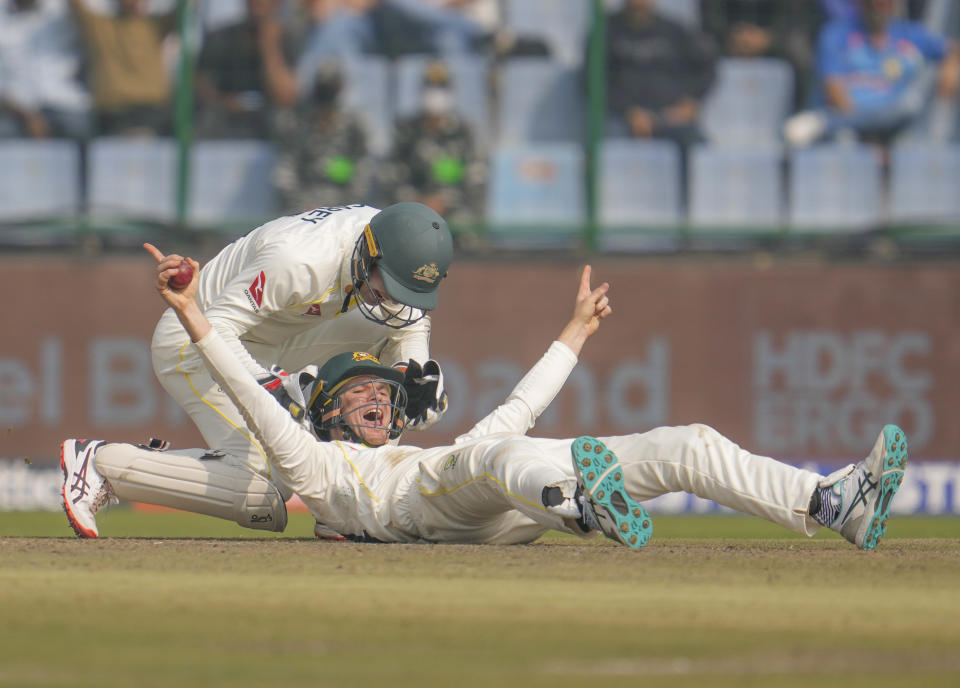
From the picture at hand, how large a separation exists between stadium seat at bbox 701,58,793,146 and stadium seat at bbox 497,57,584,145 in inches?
47.3

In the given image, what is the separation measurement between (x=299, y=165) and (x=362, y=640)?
876cm

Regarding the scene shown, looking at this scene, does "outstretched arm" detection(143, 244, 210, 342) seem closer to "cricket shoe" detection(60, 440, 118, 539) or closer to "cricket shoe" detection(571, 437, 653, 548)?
"cricket shoe" detection(60, 440, 118, 539)

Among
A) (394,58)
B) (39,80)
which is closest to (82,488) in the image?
(394,58)

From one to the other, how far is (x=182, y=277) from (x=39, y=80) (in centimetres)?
788

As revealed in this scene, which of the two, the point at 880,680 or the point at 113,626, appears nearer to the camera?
the point at 880,680

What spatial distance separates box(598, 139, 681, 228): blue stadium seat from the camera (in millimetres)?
12461

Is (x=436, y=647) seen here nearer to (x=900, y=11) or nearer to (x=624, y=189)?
(x=624, y=189)

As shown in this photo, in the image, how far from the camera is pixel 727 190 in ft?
40.9

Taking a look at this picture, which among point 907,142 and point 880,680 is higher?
point 907,142

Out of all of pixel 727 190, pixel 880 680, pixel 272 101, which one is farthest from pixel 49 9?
pixel 880 680

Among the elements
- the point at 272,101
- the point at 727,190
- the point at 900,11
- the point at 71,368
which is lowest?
the point at 71,368

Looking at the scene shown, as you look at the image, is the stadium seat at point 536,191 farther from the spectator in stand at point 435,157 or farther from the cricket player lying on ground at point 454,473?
the cricket player lying on ground at point 454,473

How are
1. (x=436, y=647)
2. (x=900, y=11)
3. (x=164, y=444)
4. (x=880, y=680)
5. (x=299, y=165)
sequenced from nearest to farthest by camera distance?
(x=880, y=680), (x=436, y=647), (x=164, y=444), (x=299, y=165), (x=900, y=11)

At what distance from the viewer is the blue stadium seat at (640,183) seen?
12.5 metres
